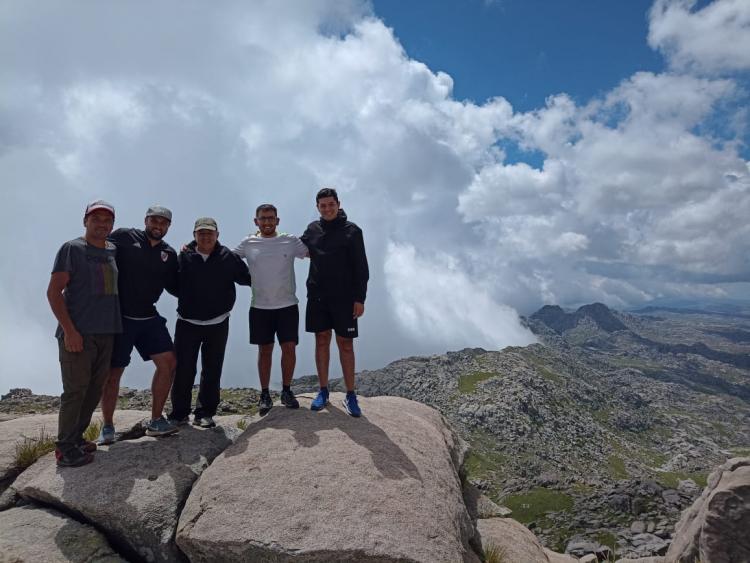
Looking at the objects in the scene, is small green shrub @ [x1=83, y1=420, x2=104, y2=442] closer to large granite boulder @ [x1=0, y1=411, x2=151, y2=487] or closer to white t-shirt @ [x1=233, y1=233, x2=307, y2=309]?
large granite boulder @ [x1=0, y1=411, x2=151, y2=487]

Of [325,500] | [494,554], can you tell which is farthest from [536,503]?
[325,500]

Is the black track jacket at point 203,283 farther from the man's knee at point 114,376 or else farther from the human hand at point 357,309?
the human hand at point 357,309

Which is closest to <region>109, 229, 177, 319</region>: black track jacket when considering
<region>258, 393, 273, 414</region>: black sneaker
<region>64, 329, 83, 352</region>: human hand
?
<region>64, 329, 83, 352</region>: human hand

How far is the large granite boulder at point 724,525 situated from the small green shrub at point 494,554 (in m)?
5.24

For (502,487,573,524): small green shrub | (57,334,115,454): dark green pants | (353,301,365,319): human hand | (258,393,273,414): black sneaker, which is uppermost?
(353,301,365,319): human hand

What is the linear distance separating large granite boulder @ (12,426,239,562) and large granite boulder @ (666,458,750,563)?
13555mm

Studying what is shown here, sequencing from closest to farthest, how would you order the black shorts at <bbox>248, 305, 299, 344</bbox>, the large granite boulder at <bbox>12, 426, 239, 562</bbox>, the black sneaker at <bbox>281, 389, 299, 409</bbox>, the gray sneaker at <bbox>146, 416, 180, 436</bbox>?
the large granite boulder at <bbox>12, 426, 239, 562</bbox>
the gray sneaker at <bbox>146, 416, 180, 436</bbox>
the black shorts at <bbox>248, 305, 299, 344</bbox>
the black sneaker at <bbox>281, 389, 299, 409</bbox>

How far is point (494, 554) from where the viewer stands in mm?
13281

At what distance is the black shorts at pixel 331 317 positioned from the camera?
45.5 ft

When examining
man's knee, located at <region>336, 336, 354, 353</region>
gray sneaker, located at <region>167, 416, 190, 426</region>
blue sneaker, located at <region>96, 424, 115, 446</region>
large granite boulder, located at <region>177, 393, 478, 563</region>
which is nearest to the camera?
large granite boulder, located at <region>177, 393, 478, 563</region>

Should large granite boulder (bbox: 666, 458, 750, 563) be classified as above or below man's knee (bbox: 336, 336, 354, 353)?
below

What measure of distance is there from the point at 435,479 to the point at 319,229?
7.74m

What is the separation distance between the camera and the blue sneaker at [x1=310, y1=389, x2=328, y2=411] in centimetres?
1484

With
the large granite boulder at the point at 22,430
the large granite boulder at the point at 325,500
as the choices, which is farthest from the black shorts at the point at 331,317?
the large granite boulder at the point at 22,430
